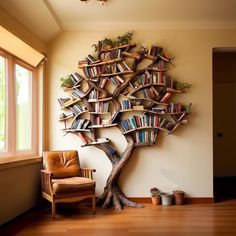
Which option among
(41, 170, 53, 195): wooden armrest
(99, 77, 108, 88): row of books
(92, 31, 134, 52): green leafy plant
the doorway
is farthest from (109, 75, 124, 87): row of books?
the doorway

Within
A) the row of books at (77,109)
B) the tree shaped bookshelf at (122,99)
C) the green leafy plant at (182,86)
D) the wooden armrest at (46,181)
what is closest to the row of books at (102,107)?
the tree shaped bookshelf at (122,99)

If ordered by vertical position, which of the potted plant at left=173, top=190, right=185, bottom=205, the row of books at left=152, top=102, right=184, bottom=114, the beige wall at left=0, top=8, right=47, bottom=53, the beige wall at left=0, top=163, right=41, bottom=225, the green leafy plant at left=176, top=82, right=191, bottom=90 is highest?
the beige wall at left=0, top=8, right=47, bottom=53

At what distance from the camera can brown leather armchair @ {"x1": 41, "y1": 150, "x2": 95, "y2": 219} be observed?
3.79 metres

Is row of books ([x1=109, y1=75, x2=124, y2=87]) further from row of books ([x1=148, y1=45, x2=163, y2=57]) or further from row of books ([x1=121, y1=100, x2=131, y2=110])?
row of books ([x1=148, y1=45, x2=163, y2=57])

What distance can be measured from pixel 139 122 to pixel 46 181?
1603 mm

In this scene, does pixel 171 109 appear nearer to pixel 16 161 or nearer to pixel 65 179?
pixel 65 179

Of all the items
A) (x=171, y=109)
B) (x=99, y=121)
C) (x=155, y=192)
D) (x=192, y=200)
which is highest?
(x=171, y=109)

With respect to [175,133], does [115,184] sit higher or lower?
lower

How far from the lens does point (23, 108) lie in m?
4.38

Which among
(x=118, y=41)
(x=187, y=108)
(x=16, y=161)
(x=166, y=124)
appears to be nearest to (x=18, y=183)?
(x=16, y=161)

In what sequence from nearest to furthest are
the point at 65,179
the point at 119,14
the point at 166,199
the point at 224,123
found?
the point at 65,179, the point at 119,14, the point at 166,199, the point at 224,123

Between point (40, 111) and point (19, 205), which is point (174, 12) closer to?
point (40, 111)

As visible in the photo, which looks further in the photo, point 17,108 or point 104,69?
point 104,69

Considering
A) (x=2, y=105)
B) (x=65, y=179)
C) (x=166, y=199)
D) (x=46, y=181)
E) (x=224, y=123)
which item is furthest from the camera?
(x=224, y=123)
